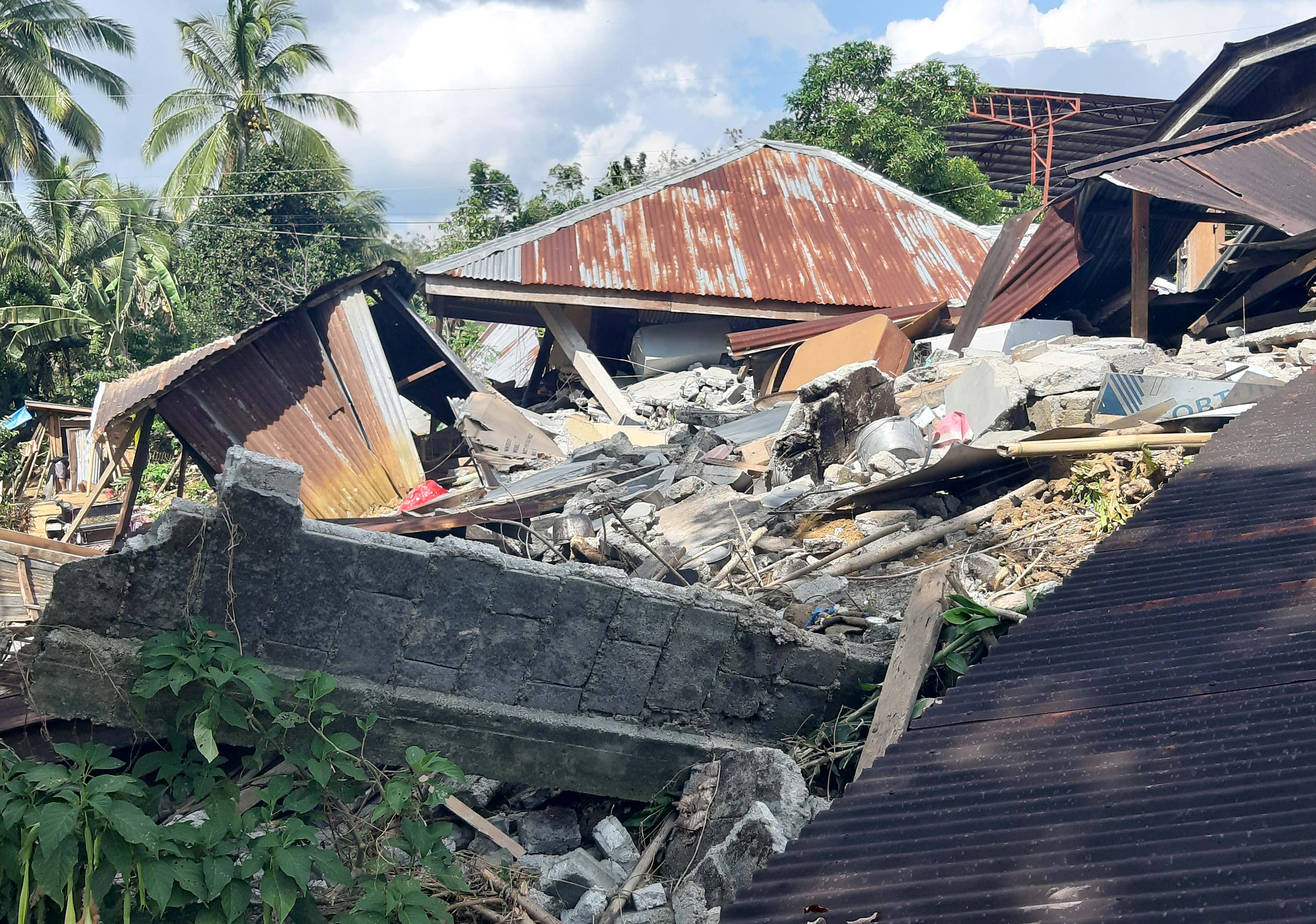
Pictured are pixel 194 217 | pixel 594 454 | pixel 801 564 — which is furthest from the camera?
pixel 194 217

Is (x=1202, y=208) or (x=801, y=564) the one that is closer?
(x=801, y=564)

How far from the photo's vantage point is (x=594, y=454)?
30.3 feet

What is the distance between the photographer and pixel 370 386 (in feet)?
36.7

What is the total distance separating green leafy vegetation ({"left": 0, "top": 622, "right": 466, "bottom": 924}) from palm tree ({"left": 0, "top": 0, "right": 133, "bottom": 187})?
2473 centimetres

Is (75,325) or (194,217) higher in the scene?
(194,217)

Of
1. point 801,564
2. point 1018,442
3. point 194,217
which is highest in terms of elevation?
point 194,217

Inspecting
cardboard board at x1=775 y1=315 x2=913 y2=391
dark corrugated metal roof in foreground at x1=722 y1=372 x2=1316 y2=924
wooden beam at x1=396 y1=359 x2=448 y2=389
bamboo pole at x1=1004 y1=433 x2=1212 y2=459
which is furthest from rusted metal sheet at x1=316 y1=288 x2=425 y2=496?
dark corrugated metal roof in foreground at x1=722 y1=372 x2=1316 y2=924

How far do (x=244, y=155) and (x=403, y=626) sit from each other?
80.1 ft

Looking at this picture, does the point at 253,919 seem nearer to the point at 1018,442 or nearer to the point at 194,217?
the point at 1018,442

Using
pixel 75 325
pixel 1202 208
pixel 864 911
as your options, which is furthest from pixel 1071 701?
pixel 75 325

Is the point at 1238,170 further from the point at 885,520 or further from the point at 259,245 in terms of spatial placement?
the point at 259,245

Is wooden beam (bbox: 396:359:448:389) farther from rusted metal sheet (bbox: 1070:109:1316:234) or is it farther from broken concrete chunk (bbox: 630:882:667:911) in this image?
broken concrete chunk (bbox: 630:882:667:911)

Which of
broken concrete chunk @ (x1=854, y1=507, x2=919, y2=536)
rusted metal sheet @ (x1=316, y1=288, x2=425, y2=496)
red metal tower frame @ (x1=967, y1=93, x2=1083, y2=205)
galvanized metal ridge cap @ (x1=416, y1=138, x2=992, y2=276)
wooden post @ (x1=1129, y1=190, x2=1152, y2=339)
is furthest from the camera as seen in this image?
red metal tower frame @ (x1=967, y1=93, x2=1083, y2=205)

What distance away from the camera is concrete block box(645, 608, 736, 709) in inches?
178
